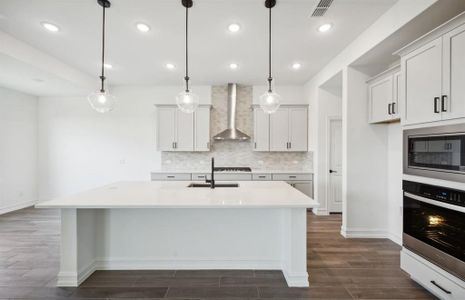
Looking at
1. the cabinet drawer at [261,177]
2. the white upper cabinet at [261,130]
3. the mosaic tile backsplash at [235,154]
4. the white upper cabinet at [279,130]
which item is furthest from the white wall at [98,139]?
the cabinet drawer at [261,177]

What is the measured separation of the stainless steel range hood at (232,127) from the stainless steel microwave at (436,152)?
3.13 meters

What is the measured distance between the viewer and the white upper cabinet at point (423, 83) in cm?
196

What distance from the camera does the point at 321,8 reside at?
96.6 inches

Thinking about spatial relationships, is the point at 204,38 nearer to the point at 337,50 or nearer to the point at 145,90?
the point at 337,50

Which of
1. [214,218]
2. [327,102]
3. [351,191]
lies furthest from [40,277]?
[327,102]

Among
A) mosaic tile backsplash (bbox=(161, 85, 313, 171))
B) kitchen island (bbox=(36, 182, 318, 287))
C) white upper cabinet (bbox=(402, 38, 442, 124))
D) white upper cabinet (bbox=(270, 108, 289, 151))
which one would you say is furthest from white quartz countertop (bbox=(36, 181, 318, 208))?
mosaic tile backsplash (bbox=(161, 85, 313, 171))

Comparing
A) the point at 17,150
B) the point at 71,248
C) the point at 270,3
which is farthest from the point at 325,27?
the point at 17,150

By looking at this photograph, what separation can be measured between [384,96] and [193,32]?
2.70 meters

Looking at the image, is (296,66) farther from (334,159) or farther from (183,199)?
(183,199)

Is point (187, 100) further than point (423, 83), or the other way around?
point (187, 100)

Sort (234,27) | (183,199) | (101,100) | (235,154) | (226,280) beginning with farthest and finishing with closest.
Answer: (235,154)
(234,27)
(101,100)
(226,280)
(183,199)

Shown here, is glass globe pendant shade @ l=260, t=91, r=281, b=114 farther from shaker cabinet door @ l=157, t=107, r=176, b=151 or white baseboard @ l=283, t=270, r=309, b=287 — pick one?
shaker cabinet door @ l=157, t=107, r=176, b=151

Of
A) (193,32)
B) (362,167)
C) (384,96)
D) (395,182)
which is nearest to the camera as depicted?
(193,32)

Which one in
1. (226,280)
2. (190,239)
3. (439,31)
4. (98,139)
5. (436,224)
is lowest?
(226,280)
